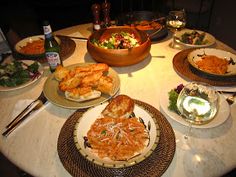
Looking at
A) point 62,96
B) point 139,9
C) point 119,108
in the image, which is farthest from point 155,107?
point 139,9

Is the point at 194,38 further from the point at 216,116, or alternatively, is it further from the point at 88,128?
the point at 88,128

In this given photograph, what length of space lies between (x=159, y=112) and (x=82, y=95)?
16.8 inches

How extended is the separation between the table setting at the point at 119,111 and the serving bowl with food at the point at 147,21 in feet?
0.36

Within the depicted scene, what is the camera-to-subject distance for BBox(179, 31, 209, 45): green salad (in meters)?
1.81

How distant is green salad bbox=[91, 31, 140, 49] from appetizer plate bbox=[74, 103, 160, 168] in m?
0.57

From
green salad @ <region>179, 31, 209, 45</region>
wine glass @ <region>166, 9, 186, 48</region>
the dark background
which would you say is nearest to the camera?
wine glass @ <region>166, 9, 186, 48</region>

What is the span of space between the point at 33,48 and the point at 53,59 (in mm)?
381

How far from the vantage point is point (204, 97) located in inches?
41.1

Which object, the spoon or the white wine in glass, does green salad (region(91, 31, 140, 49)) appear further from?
the spoon

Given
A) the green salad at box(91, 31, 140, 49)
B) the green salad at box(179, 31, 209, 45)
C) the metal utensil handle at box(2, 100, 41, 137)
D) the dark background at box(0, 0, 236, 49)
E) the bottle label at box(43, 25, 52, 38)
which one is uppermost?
the bottle label at box(43, 25, 52, 38)

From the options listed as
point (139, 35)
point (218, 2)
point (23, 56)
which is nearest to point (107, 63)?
point (139, 35)

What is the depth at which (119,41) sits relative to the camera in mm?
1593

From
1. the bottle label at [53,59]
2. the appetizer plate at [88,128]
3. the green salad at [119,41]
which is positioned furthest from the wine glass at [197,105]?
the bottle label at [53,59]

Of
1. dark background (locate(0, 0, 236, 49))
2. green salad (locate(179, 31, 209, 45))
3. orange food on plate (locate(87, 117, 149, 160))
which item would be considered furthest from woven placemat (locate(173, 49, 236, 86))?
dark background (locate(0, 0, 236, 49))
